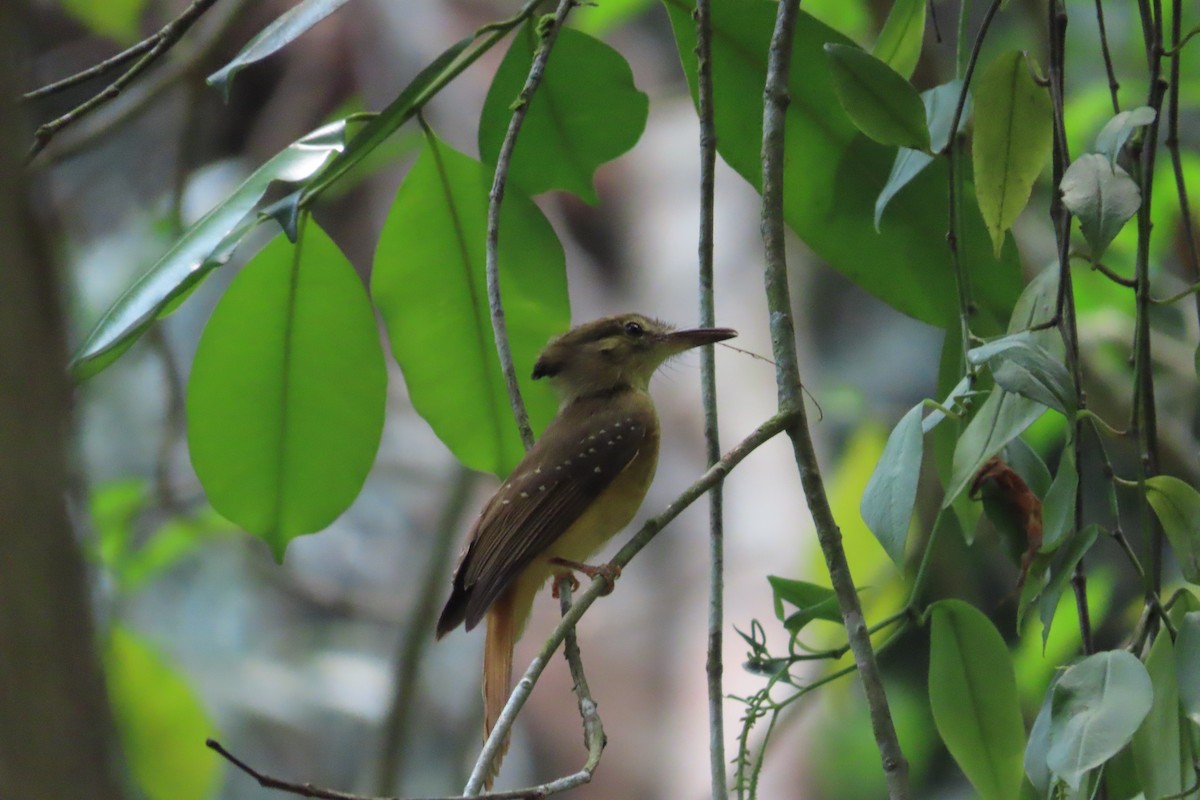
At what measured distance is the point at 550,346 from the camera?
3.08 metres

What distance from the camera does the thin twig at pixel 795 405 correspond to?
142 centimetres

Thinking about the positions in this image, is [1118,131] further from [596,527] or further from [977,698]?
[596,527]

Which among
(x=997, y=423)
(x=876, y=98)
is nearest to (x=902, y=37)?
(x=876, y=98)

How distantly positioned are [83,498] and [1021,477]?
4.12ft

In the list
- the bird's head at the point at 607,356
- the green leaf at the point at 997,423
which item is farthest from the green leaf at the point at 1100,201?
the bird's head at the point at 607,356

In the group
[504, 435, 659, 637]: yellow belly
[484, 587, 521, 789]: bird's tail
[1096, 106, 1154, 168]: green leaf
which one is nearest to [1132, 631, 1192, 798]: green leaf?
[1096, 106, 1154, 168]: green leaf

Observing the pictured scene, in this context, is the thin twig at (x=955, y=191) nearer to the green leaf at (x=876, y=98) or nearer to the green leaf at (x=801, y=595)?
the green leaf at (x=876, y=98)

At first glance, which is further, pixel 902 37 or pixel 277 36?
pixel 902 37

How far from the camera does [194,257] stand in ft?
5.51

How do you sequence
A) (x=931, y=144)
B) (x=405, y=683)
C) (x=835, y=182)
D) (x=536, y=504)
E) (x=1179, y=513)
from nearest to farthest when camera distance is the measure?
1. (x=1179, y=513)
2. (x=931, y=144)
3. (x=835, y=182)
4. (x=536, y=504)
5. (x=405, y=683)

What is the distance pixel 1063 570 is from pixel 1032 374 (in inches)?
9.4

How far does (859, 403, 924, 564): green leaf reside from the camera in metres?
1.44

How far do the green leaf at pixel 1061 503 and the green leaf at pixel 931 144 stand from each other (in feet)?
1.61

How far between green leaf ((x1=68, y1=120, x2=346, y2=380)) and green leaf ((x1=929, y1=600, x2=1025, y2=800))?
1.01 meters
